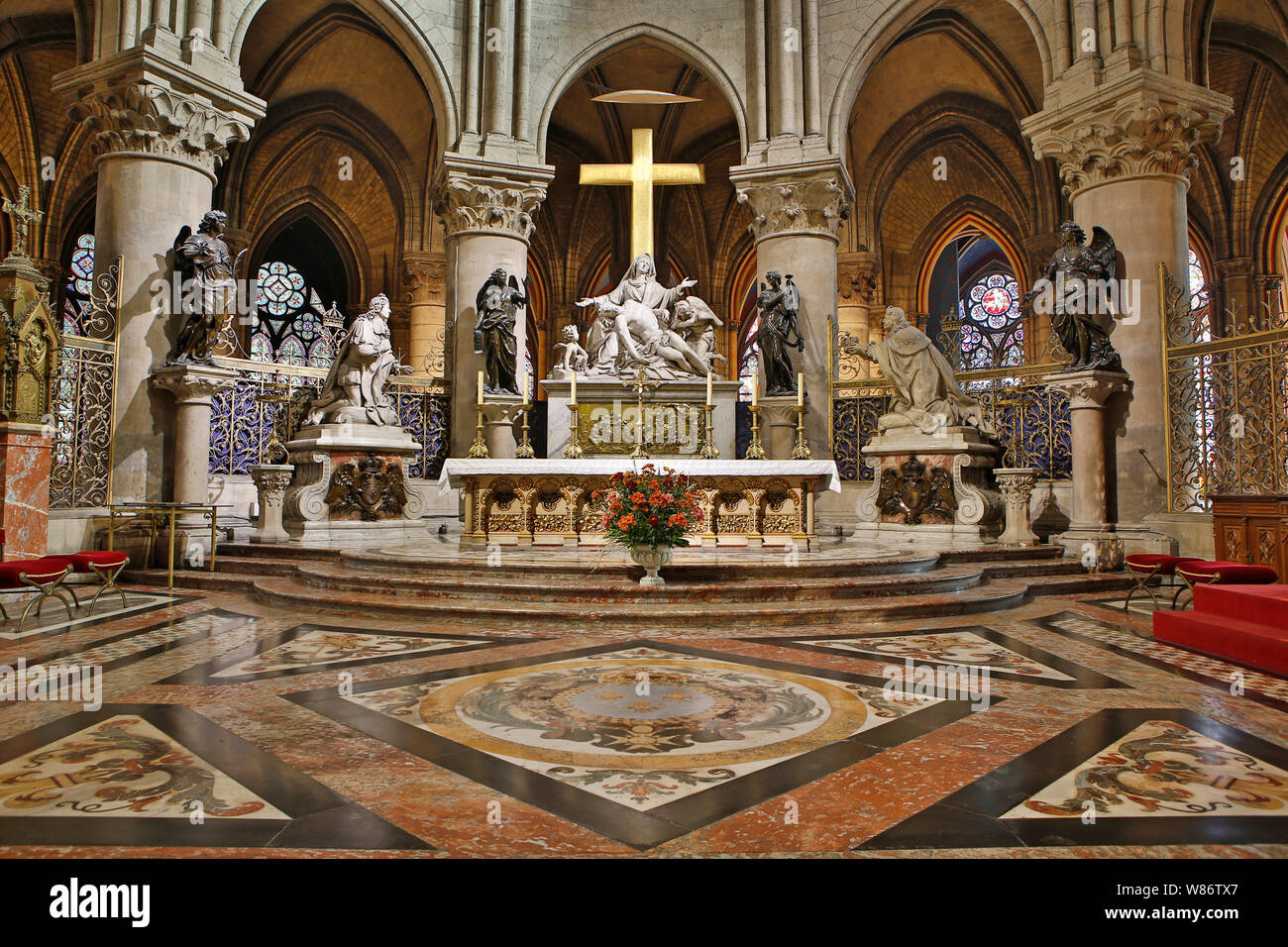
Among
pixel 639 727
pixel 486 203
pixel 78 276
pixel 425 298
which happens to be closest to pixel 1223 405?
pixel 639 727

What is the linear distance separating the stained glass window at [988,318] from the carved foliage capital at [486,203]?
52.0 ft

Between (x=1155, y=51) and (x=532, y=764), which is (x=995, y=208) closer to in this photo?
(x=1155, y=51)

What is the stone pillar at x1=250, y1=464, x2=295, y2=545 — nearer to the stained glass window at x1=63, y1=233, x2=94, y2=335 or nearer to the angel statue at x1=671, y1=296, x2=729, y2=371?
the angel statue at x1=671, y1=296, x2=729, y2=371

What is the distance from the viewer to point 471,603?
6.15 meters

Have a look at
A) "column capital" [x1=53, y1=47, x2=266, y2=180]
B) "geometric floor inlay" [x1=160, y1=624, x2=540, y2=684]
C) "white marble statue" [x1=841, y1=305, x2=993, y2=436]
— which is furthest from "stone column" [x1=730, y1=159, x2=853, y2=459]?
"geometric floor inlay" [x1=160, y1=624, x2=540, y2=684]

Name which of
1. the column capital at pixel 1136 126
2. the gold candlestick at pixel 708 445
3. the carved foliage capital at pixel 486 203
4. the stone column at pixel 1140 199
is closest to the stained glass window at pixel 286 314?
the carved foliage capital at pixel 486 203

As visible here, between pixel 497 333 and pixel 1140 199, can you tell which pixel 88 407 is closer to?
pixel 497 333

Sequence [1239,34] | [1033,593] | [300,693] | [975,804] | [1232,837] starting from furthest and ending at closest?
1. [1239,34]
2. [1033,593]
3. [300,693]
4. [975,804]
5. [1232,837]

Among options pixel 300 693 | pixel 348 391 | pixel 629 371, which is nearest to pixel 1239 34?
pixel 629 371

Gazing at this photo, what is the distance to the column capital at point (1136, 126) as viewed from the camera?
9.45 meters

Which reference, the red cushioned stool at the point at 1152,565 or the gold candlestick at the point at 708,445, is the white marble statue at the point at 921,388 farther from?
the red cushioned stool at the point at 1152,565

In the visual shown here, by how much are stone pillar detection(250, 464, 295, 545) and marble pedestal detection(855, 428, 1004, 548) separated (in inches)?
277

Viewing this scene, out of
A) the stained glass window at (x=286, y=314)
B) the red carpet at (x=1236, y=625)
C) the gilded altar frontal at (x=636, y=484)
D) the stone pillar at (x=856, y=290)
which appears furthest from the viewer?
the stained glass window at (x=286, y=314)
